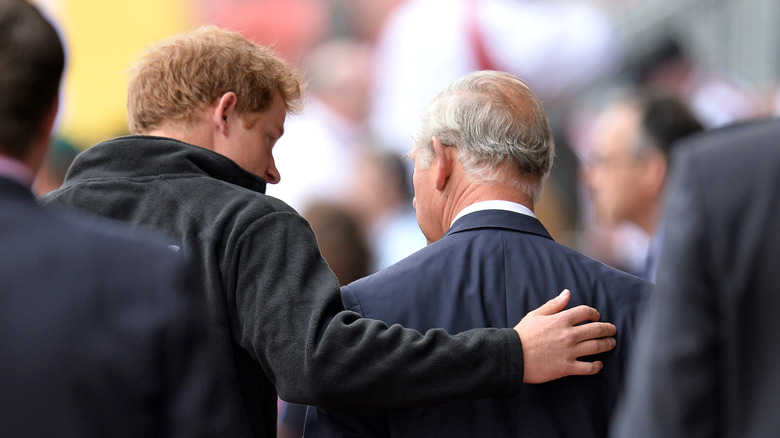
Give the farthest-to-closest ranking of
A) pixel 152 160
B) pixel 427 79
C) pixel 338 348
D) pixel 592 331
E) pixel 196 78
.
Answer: pixel 427 79
pixel 196 78
pixel 152 160
pixel 592 331
pixel 338 348

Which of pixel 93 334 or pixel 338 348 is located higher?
pixel 93 334

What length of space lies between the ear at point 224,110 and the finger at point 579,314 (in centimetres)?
87

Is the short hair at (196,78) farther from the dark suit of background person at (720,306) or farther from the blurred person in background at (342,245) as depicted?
the blurred person in background at (342,245)

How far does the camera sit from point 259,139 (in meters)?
2.42

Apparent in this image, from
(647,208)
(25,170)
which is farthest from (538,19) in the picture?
(25,170)

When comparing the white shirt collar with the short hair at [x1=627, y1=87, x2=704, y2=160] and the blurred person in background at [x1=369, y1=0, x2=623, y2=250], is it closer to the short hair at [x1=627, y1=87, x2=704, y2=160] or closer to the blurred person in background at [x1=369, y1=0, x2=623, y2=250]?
the short hair at [x1=627, y1=87, x2=704, y2=160]

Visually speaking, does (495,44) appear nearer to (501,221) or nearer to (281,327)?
(501,221)

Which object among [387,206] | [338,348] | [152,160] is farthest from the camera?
[387,206]

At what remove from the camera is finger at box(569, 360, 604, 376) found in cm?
206

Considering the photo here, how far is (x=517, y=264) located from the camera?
7.29 feet

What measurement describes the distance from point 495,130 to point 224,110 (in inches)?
23.9

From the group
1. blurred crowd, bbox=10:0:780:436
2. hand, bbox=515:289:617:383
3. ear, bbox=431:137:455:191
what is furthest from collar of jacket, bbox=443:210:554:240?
blurred crowd, bbox=10:0:780:436

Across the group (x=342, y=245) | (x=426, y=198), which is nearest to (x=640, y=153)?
(x=342, y=245)

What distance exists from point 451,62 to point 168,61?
4.52 metres
